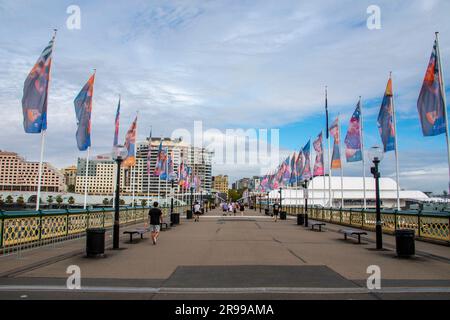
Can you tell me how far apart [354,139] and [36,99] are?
72.5 feet

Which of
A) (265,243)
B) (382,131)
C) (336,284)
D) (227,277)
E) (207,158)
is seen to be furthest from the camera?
(207,158)

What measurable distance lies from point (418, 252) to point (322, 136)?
916 inches

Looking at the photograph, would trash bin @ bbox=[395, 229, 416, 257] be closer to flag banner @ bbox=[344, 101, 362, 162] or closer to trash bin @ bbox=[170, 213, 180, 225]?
flag banner @ bbox=[344, 101, 362, 162]

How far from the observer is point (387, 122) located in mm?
25000

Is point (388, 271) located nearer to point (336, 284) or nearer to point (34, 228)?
point (336, 284)

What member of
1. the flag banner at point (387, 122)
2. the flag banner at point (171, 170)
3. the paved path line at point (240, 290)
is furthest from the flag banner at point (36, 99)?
the flag banner at point (387, 122)

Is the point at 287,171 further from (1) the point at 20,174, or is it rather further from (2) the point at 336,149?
(1) the point at 20,174

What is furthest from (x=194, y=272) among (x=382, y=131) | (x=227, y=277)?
(x=382, y=131)

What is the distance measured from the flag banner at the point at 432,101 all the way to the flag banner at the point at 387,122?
632cm

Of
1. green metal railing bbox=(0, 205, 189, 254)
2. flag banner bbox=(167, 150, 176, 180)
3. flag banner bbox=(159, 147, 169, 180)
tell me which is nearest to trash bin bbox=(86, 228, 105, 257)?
green metal railing bbox=(0, 205, 189, 254)

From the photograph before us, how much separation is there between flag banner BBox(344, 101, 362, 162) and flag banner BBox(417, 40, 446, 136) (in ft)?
36.4

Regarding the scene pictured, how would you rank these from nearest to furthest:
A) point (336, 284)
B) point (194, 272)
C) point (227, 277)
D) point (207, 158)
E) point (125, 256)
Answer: point (336, 284) → point (227, 277) → point (194, 272) → point (125, 256) → point (207, 158)

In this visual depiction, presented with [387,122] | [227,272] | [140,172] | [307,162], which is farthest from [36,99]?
[140,172]
